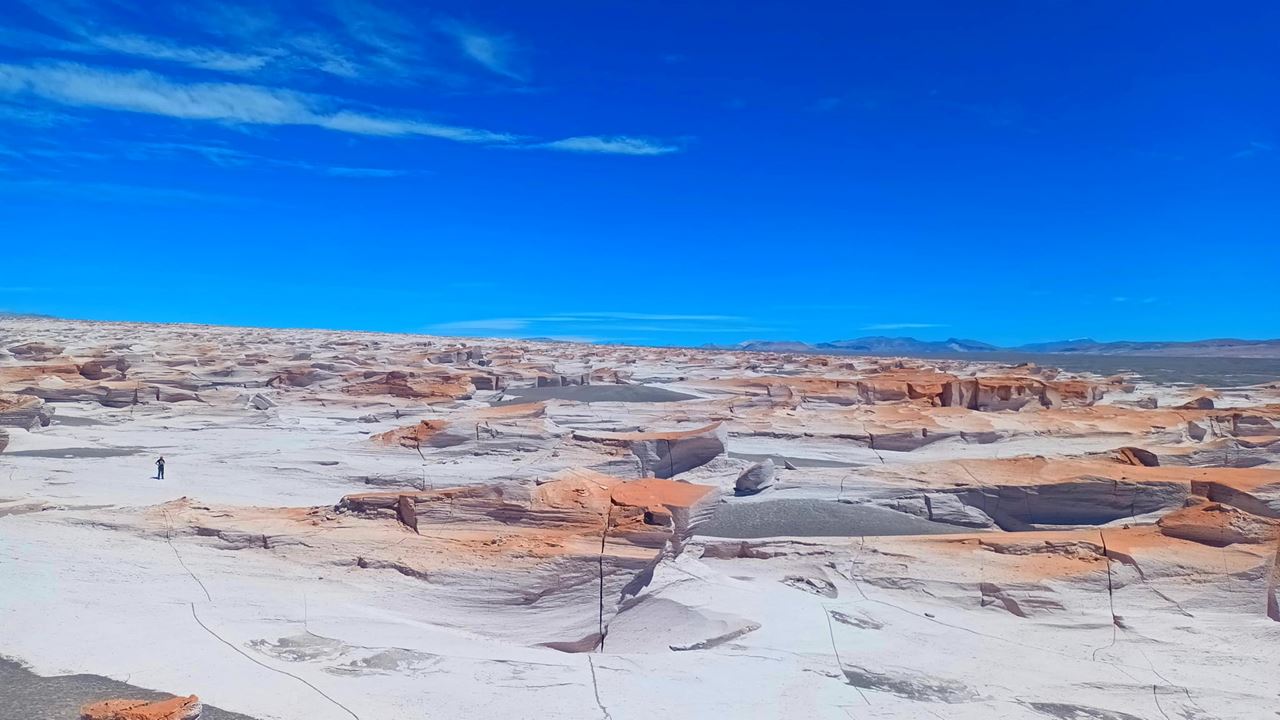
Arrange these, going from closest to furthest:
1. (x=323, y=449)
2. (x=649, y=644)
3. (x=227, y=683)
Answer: (x=227, y=683) < (x=649, y=644) < (x=323, y=449)

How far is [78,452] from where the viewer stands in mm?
13672

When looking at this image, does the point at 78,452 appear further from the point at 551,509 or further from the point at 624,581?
the point at 624,581

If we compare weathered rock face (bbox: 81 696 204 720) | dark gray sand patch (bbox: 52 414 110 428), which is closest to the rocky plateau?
weathered rock face (bbox: 81 696 204 720)

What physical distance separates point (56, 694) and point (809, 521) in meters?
8.21

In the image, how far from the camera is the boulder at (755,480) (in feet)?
40.9

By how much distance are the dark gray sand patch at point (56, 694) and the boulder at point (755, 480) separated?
8.33 meters

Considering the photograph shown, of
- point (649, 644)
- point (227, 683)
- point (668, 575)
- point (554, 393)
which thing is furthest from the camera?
point (554, 393)

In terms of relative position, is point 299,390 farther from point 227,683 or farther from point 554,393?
point 227,683

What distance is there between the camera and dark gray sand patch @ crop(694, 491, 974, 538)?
1066 cm

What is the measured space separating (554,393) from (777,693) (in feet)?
68.5

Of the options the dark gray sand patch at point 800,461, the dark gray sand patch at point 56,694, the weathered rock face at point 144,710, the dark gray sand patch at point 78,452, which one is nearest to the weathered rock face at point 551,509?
the dark gray sand patch at point 56,694

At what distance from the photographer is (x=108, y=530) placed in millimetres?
8148

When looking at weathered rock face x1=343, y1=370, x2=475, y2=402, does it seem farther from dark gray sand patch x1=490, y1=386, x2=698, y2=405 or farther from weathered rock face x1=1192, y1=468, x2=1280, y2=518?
weathered rock face x1=1192, y1=468, x2=1280, y2=518

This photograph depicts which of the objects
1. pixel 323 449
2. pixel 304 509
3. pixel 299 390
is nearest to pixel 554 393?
pixel 299 390
